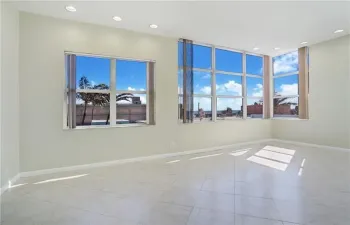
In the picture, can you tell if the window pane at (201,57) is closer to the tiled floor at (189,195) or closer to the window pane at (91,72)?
the window pane at (91,72)

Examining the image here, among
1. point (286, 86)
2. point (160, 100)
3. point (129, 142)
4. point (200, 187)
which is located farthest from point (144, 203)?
point (286, 86)

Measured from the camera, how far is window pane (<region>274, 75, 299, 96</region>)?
6.51 meters

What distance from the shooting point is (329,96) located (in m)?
5.50

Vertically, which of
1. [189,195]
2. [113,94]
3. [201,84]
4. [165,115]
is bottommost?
[189,195]

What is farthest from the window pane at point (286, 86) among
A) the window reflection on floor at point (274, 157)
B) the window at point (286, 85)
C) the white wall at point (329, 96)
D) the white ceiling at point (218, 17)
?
the window reflection on floor at point (274, 157)

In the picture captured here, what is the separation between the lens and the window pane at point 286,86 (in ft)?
21.3

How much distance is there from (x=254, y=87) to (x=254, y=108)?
726 mm

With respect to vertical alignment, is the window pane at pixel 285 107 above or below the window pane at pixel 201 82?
below

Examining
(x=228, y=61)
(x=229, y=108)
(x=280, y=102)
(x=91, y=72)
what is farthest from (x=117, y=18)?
(x=280, y=102)

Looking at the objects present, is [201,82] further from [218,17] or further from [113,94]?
[113,94]

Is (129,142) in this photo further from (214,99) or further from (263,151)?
(263,151)

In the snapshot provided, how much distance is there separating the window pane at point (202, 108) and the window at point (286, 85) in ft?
9.30

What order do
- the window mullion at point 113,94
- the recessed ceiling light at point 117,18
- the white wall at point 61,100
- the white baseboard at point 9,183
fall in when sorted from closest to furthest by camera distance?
the white baseboard at point 9,183 < the white wall at point 61,100 < the recessed ceiling light at point 117,18 < the window mullion at point 113,94

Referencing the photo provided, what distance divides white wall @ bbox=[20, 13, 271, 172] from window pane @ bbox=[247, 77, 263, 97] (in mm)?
2738
